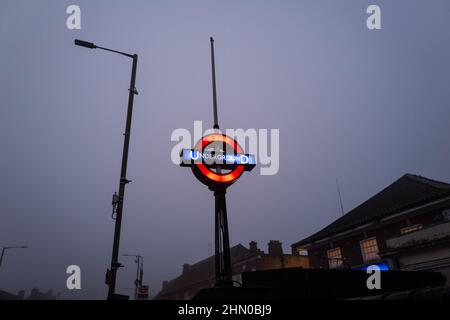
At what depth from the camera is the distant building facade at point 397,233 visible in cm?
1784

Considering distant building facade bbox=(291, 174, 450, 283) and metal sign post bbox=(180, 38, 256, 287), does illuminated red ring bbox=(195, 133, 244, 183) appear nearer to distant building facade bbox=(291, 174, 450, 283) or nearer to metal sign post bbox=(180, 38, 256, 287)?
metal sign post bbox=(180, 38, 256, 287)

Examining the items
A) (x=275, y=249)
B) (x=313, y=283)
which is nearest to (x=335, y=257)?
(x=275, y=249)

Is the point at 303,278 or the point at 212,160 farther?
the point at 303,278

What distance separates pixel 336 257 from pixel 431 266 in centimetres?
1038

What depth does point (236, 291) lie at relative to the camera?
13.9 ft

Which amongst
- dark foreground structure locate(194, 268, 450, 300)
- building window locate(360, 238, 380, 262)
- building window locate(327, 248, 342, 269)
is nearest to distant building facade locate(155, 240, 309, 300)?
building window locate(327, 248, 342, 269)

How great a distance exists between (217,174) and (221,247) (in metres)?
1.39

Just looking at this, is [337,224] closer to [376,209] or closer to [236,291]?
[376,209]

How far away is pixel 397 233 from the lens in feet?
74.6

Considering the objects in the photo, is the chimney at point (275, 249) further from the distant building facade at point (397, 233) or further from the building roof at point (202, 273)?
the distant building facade at point (397, 233)

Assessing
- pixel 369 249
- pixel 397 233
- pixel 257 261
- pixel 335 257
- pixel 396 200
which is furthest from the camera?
pixel 257 261

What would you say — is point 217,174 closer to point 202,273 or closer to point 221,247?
point 221,247
